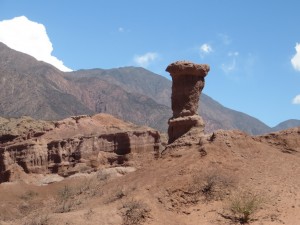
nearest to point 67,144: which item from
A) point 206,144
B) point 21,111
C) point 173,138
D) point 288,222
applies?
point 173,138

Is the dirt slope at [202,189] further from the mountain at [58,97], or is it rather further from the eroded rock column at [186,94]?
the mountain at [58,97]

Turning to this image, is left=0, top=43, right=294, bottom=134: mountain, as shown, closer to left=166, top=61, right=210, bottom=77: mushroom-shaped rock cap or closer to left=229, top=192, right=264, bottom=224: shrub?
left=166, top=61, right=210, bottom=77: mushroom-shaped rock cap

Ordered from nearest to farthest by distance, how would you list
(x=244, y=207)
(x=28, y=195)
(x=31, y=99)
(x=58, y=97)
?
(x=244, y=207) → (x=28, y=195) → (x=31, y=99) → (x=58, y=97)

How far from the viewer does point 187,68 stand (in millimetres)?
20031

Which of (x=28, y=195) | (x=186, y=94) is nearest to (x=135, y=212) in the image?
(x=186, y=94)

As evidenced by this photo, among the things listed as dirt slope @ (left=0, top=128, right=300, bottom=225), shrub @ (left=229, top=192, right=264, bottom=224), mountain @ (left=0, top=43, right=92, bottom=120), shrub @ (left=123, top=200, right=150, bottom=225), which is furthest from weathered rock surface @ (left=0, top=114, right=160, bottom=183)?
mountain @ (left=0, top=43, right=92, bottom=120)

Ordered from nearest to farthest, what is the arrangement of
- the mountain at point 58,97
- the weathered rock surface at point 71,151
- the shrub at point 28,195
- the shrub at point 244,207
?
the shrub at point 244,207 < the shrub at point 28,195 < the weathered rock surface at point 71,151 < the mountain at point 58,97

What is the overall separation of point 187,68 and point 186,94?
3.41 ft

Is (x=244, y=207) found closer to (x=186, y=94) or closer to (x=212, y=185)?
(x=212, y=185)

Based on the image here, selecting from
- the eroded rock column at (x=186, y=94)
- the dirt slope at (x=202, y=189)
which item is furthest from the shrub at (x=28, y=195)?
the eroded rock column at (x=186, y=94)

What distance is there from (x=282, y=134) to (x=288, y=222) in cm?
695

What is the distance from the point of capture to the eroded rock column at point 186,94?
20016 mm

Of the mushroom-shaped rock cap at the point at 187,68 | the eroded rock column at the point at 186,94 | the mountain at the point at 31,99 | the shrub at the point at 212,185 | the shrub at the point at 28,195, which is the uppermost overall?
the mountain at the point at 31,99

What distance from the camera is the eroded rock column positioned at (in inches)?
788
